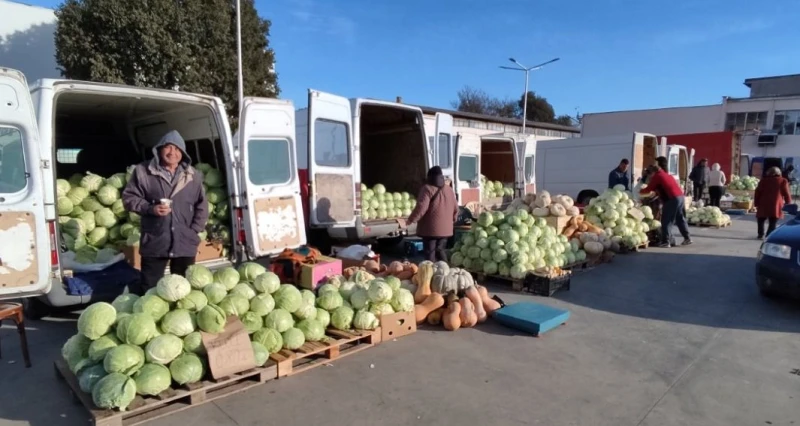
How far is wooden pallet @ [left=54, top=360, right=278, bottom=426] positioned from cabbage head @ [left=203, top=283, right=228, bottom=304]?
666mm

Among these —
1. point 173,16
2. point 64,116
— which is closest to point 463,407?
point 64,116

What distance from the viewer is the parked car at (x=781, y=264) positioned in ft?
18.4

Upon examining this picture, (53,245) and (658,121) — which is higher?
(658,121)

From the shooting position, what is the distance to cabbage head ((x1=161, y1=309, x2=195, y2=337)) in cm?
353

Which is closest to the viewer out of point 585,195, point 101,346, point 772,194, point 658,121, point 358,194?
point 101,346

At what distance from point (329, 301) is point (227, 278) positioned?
0.99 metres

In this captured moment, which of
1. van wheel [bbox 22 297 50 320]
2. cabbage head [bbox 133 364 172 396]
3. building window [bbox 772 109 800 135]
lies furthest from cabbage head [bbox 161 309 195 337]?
building window [bbox 772 109 800 135]

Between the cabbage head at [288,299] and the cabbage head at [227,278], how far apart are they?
38cm

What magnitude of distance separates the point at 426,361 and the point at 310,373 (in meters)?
1.05

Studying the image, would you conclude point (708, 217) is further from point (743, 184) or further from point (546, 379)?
point (546, 379)

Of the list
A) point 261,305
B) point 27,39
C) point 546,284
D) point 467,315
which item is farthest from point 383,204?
point 27,39

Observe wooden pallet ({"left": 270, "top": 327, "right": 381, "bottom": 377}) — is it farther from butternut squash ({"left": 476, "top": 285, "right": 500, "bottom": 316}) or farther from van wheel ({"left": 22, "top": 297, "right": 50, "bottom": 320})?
van wheel ({"left": 22, "top": 297, "right": 50, "bottom": 320})

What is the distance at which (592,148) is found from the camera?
16.1 metres

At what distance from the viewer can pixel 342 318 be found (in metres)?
4.57
